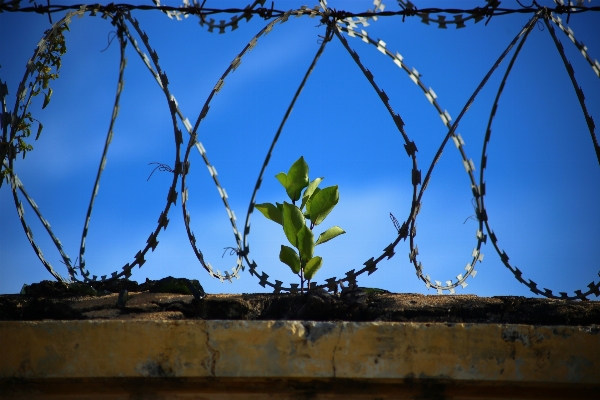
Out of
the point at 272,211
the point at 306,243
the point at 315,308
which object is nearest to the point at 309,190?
the point at 272,211

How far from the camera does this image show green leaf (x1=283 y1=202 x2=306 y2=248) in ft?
9.34

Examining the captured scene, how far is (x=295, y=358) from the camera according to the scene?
213cm

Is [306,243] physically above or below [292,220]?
below

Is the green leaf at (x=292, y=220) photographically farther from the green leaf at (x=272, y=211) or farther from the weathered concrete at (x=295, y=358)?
the weathered concrete at (x=295, y=358)

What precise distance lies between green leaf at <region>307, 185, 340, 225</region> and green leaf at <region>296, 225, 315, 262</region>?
0.47 feet

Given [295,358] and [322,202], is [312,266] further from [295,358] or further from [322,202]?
[295,358]

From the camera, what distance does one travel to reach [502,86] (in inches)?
124

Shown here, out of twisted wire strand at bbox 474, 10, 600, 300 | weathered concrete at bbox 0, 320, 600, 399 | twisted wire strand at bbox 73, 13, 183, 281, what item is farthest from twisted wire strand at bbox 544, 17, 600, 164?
twisted wire strand at bbox 73, 13, 183, 281

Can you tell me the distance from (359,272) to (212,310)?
69 cm

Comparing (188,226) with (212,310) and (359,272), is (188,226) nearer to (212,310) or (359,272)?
(212,310)

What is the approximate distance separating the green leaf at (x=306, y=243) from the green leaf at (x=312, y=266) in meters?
0.03

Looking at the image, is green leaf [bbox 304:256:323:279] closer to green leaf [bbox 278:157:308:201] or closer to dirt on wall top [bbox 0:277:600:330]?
dirt on wall top [bbox 0:277:600:330]

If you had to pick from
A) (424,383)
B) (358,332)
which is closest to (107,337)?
(358,332)

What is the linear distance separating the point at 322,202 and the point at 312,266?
31 centimetres
